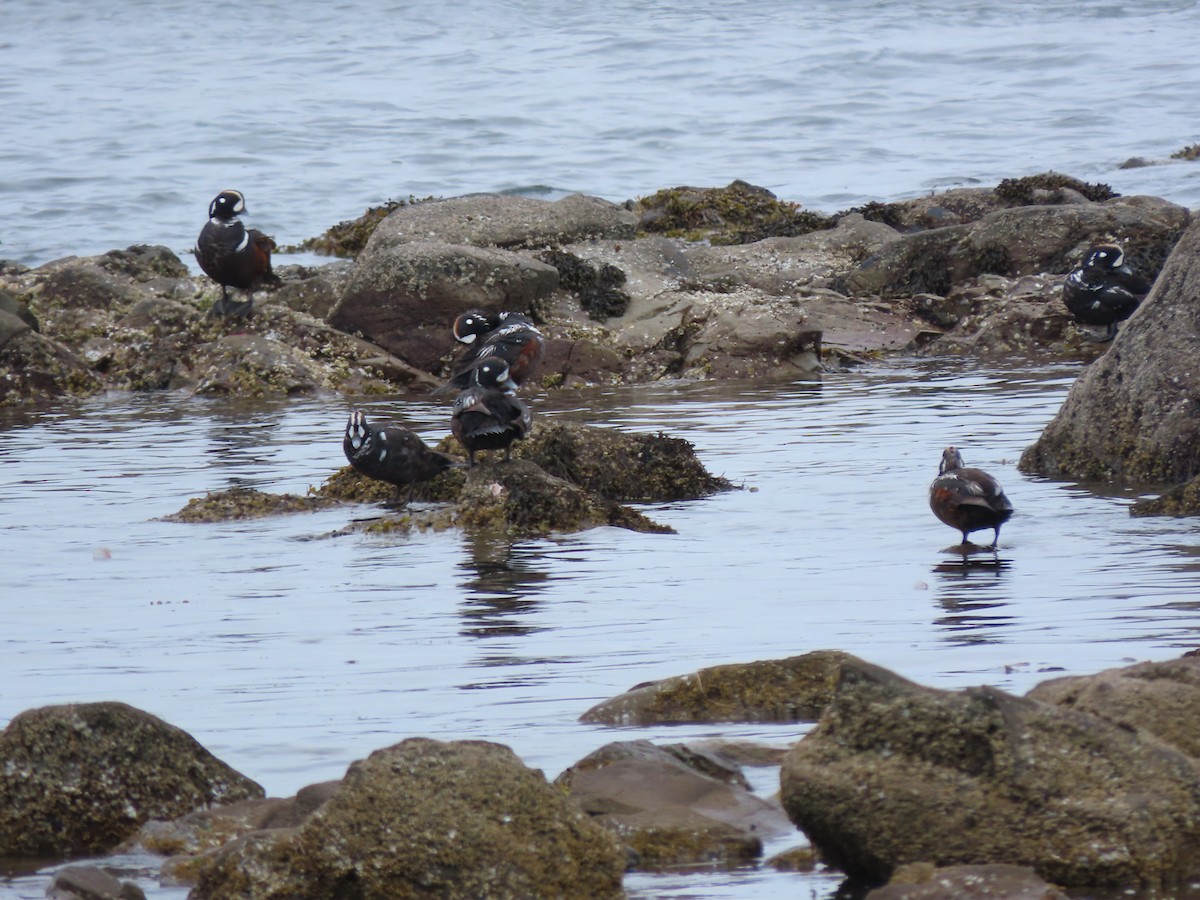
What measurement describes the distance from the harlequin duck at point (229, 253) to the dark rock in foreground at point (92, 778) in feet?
54.8

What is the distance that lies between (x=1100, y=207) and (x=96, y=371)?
13632mm

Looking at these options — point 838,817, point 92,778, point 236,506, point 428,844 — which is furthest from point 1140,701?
point 236,506

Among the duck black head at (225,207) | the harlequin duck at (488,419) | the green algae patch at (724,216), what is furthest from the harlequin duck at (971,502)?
the green algae patch at (724,216)

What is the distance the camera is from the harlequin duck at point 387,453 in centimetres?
1242

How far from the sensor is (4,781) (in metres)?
5.70

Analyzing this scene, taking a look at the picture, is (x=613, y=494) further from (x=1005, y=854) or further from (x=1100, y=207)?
(x=1100, y=207)

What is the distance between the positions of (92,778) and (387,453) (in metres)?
6.76

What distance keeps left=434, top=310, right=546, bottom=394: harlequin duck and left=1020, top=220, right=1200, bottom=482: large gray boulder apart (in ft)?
13.6

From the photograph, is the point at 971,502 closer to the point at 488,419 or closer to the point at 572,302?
A: the point at 488,419

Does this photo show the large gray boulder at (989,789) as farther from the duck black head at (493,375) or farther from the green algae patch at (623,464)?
the duck black head at (493,375)

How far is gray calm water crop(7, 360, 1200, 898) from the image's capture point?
705cm

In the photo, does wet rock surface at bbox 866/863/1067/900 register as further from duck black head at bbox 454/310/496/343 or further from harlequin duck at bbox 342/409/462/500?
duck black head at bbox 454/310/496/343

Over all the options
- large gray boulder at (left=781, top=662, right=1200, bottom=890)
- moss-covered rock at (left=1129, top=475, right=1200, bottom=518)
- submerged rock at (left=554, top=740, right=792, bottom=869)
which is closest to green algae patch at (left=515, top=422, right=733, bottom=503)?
moss-covered rock at (left=1129, top=475, right=1200, bottom=518)

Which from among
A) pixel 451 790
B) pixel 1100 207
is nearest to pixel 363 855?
pixel 451 790
